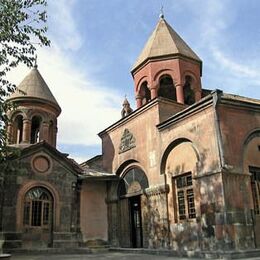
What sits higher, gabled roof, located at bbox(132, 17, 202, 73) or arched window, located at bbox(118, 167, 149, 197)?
gabled roof, located at bbox(132, 17, 202, 73)

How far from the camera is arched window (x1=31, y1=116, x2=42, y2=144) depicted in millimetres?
19720

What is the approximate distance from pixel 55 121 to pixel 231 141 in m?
11.3

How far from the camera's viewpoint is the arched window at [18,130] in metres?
19.2

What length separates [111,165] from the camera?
745 inches

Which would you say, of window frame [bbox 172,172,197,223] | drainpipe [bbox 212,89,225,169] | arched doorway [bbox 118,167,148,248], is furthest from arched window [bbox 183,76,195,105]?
window frame [bbox 172,172,197,223]

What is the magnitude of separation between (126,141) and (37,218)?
5.74 metres

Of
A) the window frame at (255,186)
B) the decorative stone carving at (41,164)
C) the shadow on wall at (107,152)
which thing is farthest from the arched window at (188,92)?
the decorative stone carving at (41,164)

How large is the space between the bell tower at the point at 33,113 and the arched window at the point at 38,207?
317 cm

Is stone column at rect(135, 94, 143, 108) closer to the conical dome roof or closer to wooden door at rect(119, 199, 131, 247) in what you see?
the conical dome roof

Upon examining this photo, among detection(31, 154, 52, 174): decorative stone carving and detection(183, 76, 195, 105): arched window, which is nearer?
detection(31, 154, 52, 174): decorative stone carving

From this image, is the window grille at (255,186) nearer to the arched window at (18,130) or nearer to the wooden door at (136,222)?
the wooden door at (136,222)

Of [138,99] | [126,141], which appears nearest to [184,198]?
[126,141]

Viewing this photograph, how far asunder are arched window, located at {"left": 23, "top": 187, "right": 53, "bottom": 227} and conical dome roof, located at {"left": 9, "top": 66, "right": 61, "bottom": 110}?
18.6ft

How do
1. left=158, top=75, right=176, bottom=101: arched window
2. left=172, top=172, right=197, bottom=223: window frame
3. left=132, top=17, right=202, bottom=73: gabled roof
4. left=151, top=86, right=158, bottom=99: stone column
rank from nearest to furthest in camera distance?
left=172, top=172, right=197, bottom=223: window frame, left=151, top=86, right=158, bottom=99: stone column, left=132, top=17, right=202, bottom=73: gabled roof, left=158, top=75, right=176, bottom=101: arched window
